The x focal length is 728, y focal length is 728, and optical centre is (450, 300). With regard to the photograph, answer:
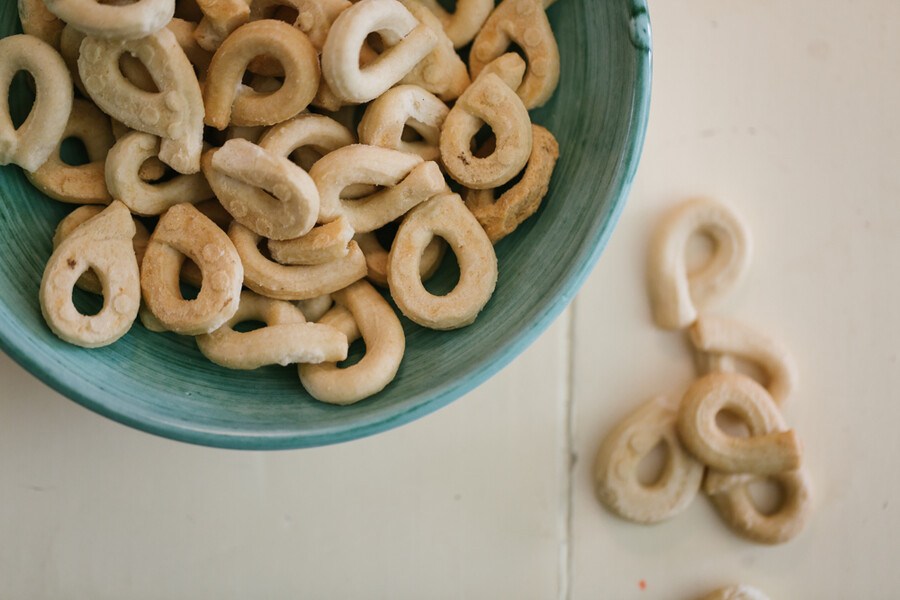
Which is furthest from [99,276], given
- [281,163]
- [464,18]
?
[464,18]

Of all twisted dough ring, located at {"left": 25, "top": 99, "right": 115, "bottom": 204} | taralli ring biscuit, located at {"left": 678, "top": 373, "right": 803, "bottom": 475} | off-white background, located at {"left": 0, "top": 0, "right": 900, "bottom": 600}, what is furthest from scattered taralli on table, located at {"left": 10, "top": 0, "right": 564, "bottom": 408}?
taralli ring biscuit, located at {"left": 678, "top": 373, "right": 803, "bottom": 475}

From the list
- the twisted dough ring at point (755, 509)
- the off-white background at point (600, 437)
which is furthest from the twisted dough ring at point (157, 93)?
the twisted dough ring at point (755, 509)

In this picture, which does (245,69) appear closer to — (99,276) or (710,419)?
(99,276)

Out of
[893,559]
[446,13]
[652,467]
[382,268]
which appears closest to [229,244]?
[382,268]

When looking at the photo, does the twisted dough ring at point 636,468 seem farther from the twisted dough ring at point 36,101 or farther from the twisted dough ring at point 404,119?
the twisted dough ring at point 36,101

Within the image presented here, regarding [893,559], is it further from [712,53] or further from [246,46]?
[246,46]

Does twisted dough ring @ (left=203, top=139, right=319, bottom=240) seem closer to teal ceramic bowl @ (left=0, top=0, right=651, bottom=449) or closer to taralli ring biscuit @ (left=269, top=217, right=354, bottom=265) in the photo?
taralli ring biscuit @ (left=269, top=217, right=354, bottom=265)

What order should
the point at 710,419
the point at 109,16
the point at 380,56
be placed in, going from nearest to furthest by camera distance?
the point at 109,16, the point at 380,56, the point at 710,419
